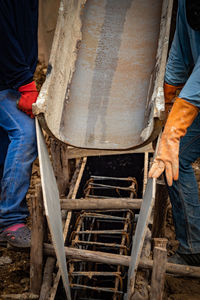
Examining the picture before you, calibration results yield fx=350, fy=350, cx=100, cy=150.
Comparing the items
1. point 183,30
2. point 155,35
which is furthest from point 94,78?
point 183,30

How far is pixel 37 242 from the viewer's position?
257 cm

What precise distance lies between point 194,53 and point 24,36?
141 centimetres

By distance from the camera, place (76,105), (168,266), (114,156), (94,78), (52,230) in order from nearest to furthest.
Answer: (52,230) → (168,266) → (76,105) → (94,78) → (114,156)

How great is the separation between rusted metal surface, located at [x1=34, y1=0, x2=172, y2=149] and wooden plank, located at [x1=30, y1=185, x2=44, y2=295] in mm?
554

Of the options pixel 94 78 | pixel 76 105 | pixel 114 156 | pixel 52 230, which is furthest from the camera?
pixel 114 156

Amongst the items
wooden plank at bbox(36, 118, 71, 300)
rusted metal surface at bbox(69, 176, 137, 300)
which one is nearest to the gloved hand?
wooden plank at bbox(36, 118, 71, 300)

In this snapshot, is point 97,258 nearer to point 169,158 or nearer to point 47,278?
point 47,278

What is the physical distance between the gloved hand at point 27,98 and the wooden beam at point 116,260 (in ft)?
3.56

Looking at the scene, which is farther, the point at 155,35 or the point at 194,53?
the point at 155,35

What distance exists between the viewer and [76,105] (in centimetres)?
331

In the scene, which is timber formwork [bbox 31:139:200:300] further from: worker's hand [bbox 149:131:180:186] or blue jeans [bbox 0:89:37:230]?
blue jeans [bbox 0:89:37:230]

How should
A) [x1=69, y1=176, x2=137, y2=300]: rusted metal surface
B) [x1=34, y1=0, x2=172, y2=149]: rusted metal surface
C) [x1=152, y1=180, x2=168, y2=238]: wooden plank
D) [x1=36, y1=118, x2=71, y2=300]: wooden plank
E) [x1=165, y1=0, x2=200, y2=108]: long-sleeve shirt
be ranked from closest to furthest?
1. [x1=36, y1=118, x2=71, y2=300]: wooden plank
2. [x1=165, y1=0, x2=200, y2=108]: long-sleeve shirt
3. [x1=69, y1=176, x2=137, y2=300]: rusted metal surface
4. [x1=152, y1=180, x2=168, y2=238]: wooden plank
5. [x1=34, y1=0, x2=172, y2=149]: rusted metal surface

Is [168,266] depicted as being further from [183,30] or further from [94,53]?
[94,53]

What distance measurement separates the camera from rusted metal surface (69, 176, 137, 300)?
271 centimetres
